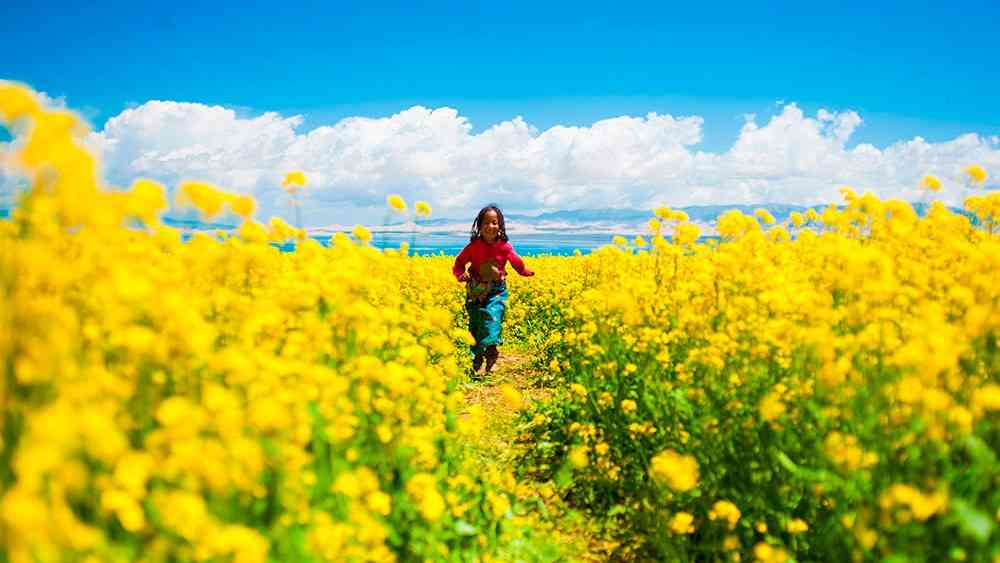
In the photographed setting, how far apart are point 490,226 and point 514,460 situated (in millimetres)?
3810

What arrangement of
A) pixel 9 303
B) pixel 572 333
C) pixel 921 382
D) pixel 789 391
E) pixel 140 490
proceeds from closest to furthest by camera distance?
pixel 140 490, pixel 9 303, pixel 921 382, pixel 789 391, pixel 572 333

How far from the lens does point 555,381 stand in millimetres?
8523

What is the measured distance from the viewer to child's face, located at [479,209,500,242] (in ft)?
29.0

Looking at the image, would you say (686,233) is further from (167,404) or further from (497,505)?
(167,404)

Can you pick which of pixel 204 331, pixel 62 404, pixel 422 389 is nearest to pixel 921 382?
pixel 422 389

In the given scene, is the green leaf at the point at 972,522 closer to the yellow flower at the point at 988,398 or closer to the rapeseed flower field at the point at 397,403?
the rapeseed flower field at the point at 397,403

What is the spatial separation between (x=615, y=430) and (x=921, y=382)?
2743 mm

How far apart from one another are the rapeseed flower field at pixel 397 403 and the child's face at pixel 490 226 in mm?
3636

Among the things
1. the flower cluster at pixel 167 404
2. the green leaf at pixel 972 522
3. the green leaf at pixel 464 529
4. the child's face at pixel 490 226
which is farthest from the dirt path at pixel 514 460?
the green leaf at pixel 972 522

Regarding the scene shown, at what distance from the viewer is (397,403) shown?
3.22 metres

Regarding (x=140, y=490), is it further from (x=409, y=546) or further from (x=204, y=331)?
(x=409, y=546)

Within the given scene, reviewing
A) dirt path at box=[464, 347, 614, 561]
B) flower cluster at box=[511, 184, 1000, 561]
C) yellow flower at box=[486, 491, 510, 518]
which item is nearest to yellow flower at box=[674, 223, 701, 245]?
flower cluster at box=[511, 184, 1000, 561]

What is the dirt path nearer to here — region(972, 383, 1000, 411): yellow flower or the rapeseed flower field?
the rapeseed flower field

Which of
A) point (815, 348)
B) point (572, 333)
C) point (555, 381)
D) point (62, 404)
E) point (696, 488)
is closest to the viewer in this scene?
point (62, 404)
